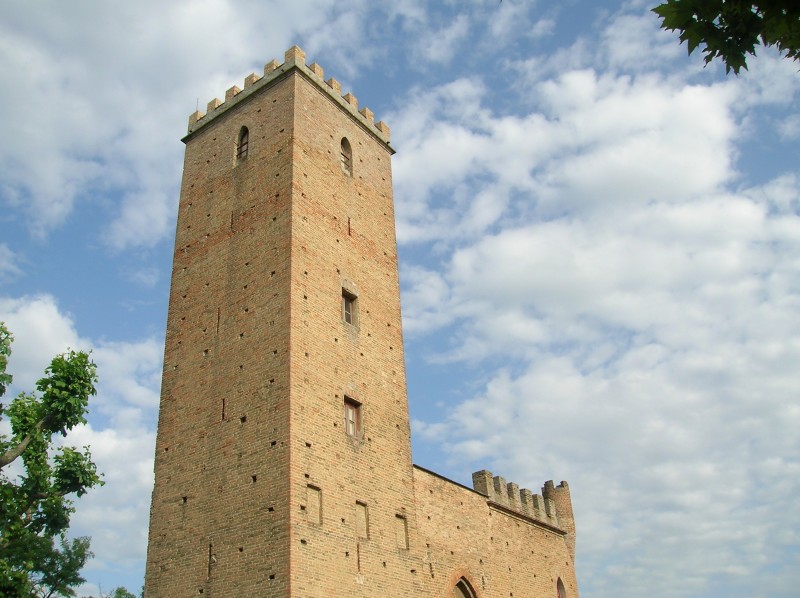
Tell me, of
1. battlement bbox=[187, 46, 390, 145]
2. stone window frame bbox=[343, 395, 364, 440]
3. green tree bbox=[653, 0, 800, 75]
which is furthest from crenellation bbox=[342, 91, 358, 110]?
green tree bbox=[653, 0, 800, 75]

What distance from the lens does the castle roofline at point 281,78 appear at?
60.8 ft

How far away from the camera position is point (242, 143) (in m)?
18.8

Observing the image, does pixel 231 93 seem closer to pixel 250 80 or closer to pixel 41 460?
pixel 250 80

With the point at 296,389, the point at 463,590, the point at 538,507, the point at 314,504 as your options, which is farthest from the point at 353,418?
the point at 538,507

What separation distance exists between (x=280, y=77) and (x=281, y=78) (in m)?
0.04

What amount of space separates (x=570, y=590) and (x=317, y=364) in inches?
539

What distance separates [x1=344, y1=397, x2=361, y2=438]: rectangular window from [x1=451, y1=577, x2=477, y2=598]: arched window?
522 cm

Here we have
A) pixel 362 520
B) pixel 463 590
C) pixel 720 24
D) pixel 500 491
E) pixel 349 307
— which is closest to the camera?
pixel 720 24

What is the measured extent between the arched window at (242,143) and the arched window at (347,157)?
2.51 metres

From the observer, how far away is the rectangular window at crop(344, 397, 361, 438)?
15594mm

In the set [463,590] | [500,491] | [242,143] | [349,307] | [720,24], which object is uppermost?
[242,143]

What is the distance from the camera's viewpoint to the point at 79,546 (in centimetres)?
3145

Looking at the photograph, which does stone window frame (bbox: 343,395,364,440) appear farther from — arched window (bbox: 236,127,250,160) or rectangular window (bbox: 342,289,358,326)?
arched window (bbox: 236,127,250,160)

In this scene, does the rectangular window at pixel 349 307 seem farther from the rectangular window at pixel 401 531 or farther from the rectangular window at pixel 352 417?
the rectangular window at pixel 401 531
